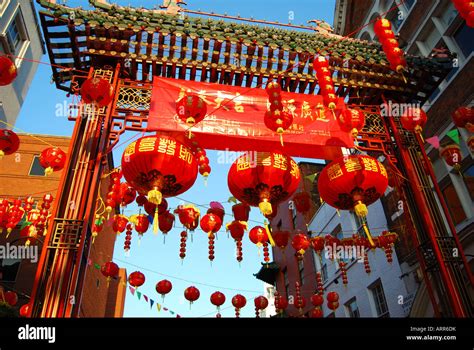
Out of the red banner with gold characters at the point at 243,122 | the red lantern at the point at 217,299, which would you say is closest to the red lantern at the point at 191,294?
the red lantern at the point at 217,299

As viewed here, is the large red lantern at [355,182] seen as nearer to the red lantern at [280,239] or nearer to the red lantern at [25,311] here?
the red lantern at [280,239]

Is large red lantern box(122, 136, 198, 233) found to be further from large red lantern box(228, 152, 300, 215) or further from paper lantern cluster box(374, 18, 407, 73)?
paper lantern cluster box(374, 18, 407, 73)

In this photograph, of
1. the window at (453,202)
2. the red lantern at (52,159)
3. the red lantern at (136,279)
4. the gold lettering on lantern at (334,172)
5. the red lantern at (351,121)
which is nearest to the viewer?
the gold lettering on lantern at (334,172)

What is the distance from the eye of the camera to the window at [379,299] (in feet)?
44.2

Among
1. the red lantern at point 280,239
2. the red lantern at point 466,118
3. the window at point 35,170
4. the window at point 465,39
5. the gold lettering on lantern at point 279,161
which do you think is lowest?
the gold lettering on lantern at point 279,161

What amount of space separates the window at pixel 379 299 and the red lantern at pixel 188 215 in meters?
9.27

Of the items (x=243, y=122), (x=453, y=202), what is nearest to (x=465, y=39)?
(x=453, y=202)

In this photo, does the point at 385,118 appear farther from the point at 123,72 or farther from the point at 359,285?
the point at 359,285

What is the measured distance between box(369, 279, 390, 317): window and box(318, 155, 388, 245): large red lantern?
9.31 metres

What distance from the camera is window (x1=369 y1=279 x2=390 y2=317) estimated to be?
44.2 feet

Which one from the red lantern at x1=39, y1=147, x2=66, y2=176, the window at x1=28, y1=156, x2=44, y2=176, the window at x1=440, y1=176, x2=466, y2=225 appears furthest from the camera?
the window at x1=28, y1=156, x2=44, y2=176

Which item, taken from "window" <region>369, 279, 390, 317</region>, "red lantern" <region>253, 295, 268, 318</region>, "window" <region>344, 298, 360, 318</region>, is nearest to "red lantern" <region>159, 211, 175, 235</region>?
"red lantern" <region>253, 295, 268, 318</region>

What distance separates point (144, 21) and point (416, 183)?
6.92 metres
